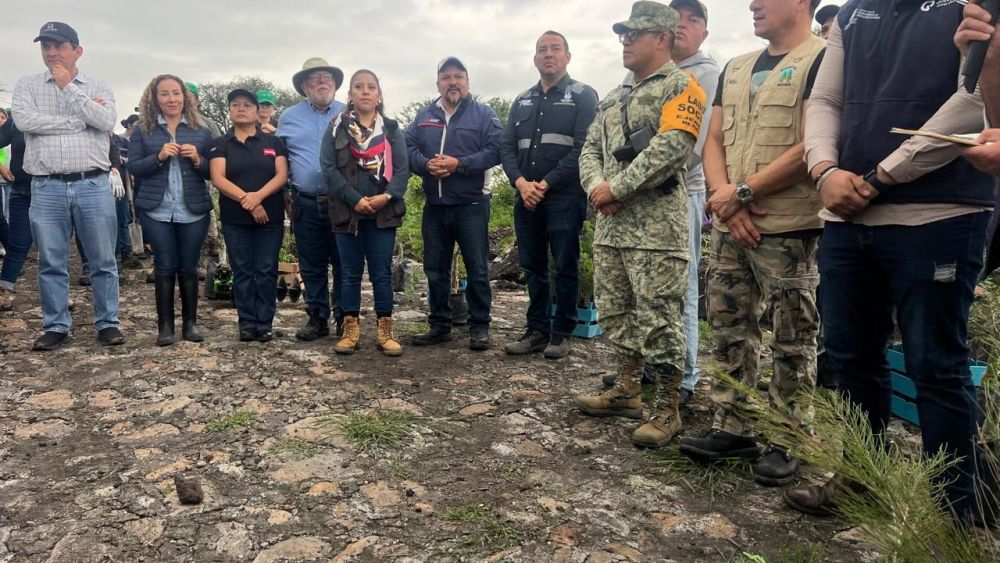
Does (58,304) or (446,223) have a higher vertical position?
(446,223)

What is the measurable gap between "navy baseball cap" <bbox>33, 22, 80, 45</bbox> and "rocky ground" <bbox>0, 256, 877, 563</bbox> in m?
2.47

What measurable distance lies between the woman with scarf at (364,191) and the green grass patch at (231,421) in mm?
1390

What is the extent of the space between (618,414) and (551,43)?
2.87 metres

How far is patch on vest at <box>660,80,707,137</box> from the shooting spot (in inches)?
132

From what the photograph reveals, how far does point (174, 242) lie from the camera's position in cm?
533

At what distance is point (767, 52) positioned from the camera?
3.04 m

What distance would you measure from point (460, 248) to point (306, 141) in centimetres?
164

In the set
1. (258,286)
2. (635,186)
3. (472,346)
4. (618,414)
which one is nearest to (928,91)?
(635,186)

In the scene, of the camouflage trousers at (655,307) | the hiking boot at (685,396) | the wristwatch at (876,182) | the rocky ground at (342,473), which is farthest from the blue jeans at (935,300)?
the hiking boot at (685,396)

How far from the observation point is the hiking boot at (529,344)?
5184 millimetres

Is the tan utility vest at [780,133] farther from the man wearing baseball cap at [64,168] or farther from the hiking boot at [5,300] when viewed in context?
the hiking boot at [5,300]

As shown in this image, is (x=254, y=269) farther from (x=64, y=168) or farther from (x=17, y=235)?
(x=17, y=235)

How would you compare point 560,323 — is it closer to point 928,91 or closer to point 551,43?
point 551,43

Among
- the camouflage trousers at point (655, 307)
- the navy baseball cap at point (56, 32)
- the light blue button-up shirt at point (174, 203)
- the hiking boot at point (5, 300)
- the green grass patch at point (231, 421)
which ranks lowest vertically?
the green grass patch at point (231, 421)
